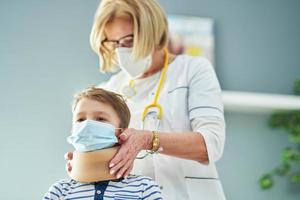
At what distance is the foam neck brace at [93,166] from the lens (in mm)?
1103

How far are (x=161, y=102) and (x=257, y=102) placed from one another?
1589 mm

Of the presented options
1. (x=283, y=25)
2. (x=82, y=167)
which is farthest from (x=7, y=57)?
(x=283, y=25)

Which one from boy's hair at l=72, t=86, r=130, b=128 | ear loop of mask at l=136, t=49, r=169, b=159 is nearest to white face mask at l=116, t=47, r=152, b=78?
ear loop of mask at l=136, t=49, r=169, b=159

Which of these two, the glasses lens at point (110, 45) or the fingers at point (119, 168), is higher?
the glasses lens at point (110, 45)

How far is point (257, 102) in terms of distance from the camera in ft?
9.70

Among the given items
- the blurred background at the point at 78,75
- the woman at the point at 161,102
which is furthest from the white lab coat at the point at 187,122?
the blurred background at the point at 78,75

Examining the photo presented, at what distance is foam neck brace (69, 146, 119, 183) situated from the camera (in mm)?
1103

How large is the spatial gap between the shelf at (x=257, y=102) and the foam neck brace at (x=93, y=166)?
6.21ft

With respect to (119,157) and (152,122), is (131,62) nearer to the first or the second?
(152,122)

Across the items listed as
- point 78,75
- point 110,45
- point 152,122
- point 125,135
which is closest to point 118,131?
point 125,135

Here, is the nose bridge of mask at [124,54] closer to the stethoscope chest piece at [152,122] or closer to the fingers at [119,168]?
the stethoscope chest piece at [152,122]

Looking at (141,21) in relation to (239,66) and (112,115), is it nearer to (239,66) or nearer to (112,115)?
(112,115)

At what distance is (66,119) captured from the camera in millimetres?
2768

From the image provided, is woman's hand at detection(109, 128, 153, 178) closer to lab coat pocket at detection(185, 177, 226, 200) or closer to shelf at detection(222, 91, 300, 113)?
lab coat pocket at detection(185, 177, 226, 200)
